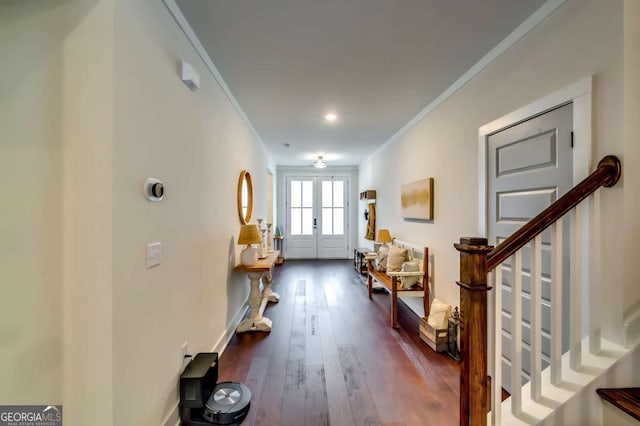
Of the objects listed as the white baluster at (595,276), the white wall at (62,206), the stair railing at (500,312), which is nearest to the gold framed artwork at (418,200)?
the white baluster at (595,276)

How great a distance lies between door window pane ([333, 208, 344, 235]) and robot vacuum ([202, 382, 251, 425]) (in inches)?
238

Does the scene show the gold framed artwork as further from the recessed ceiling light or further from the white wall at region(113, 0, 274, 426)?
the white wall at region(113, 0, 274, 426)

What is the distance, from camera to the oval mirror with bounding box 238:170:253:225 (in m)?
3.48

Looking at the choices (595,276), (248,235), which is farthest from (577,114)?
(248,235)

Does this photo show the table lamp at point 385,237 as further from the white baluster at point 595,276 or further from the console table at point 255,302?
the white baluster at point 595,276

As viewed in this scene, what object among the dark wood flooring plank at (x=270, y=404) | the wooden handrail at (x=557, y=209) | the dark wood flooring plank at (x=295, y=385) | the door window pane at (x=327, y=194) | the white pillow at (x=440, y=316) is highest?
the door window pane at (x=327, y=194)

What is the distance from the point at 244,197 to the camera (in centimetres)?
380

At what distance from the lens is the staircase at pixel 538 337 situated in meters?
1.22

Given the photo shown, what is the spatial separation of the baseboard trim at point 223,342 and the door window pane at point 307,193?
13.9 feet

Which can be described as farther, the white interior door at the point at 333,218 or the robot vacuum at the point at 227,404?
the white interior door at the point at 333,218

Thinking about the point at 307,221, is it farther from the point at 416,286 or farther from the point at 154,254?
the point at 154,254

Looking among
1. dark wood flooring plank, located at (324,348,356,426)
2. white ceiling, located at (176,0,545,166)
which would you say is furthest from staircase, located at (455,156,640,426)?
white ceiling, located at (176,0,545,166)

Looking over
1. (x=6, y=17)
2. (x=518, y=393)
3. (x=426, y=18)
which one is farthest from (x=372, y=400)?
(x=6, y=17)

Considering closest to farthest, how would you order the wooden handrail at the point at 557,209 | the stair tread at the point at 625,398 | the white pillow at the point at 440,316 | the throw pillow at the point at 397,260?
the stair tread at the point at 625,398 < the wooden handrail at the point at 557,209 < the white pillow at the point at 440,316 < the throw pillow at the point at 397,260
